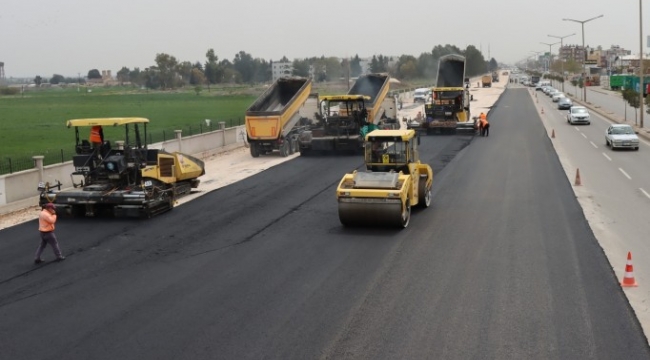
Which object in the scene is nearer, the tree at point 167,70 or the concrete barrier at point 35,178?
the concrete barrier at point 35,178

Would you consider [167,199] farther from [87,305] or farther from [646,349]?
[646,349]

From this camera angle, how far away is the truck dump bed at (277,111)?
3347cm

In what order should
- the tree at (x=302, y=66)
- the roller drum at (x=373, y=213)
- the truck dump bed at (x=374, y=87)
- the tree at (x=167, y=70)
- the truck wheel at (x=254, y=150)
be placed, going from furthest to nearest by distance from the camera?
1. the tree at (x=167, y=70)
2. the tree at (x=302, y=66)
3. the truck dump bed at (x=374, y=87)
4. the truck wheel at (x=254, y=150)
5. the roller drum at (x=373, y=213)

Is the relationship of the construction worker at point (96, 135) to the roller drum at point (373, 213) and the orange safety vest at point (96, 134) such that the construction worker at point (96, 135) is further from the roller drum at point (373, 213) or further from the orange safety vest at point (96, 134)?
the roller drum at point (373, 213)

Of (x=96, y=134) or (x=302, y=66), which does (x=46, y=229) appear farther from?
(x=302, y=66)

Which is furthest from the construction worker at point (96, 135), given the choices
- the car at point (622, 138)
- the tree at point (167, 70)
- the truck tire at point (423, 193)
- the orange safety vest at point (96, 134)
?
the tree at point (167, 70)

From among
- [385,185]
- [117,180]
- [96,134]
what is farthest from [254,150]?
[385,185]

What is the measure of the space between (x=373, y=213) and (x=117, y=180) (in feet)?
25.0

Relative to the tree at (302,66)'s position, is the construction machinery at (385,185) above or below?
below

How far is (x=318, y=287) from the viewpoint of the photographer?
12625mm

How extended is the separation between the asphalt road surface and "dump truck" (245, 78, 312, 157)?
12484 mm

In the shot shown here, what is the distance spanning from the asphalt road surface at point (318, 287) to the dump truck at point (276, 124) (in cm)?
1248

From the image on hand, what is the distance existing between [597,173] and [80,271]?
19143 millimetres

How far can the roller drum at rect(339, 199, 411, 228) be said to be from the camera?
Result: 16.7 meters
